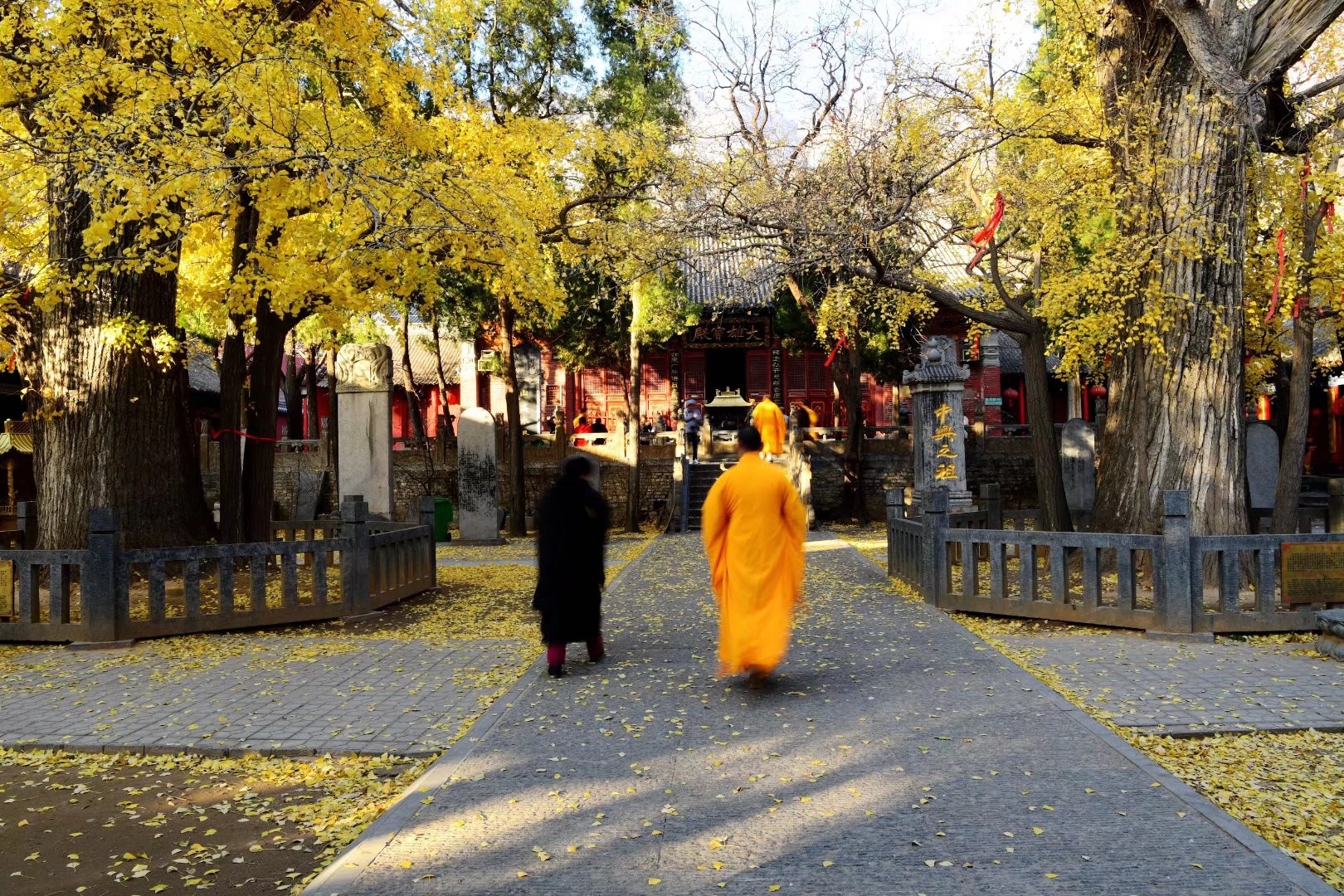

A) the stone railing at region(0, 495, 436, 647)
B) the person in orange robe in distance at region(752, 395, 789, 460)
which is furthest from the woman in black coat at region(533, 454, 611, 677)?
the person in orange robe in distance at region(752, 395, 789, 460)

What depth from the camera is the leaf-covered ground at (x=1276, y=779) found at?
11.9 ft

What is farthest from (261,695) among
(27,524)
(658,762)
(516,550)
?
(516,550)

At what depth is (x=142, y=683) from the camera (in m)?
6.44

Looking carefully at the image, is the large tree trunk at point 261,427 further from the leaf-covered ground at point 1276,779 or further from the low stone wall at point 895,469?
the low stone wall at point 895,469

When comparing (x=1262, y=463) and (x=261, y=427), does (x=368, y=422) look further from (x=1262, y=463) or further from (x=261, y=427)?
(x=1262, y=463)

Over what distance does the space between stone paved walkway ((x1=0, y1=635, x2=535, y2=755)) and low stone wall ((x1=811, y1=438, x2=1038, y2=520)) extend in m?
14.9

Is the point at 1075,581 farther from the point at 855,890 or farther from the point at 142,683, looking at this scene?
the point at 142,683

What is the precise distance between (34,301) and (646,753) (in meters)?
7.18

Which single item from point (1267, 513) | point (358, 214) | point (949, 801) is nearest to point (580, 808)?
point (949, 801)

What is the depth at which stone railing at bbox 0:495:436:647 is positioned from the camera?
24.9 feet

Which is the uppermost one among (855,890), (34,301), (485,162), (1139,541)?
(485,162)

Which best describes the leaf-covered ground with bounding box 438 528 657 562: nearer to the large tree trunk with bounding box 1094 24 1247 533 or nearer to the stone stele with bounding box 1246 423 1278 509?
the large tree trunk with bounding box 1094 24 1247 533

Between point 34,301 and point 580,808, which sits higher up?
point 34,301

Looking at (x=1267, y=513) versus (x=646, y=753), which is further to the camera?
(x=1267, y=513)
